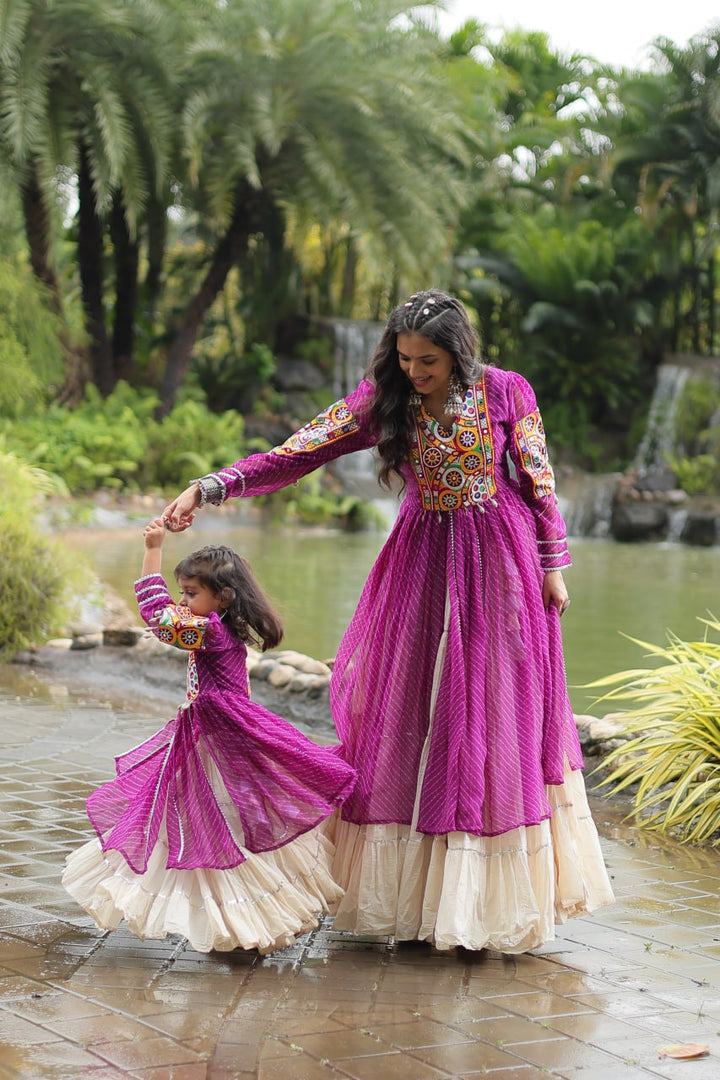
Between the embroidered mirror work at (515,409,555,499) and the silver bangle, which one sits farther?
the embroidered mirror work at (515,409,555,499)

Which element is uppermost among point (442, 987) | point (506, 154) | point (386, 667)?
point (506, 154)

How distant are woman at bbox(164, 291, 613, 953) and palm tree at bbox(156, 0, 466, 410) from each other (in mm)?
14493

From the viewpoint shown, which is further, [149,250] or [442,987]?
[149,250]

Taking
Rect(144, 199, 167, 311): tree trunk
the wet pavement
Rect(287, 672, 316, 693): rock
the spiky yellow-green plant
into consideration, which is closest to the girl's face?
the wet pavement

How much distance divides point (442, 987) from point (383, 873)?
0.37 metres

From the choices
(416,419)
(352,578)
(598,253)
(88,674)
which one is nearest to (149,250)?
(598,253)

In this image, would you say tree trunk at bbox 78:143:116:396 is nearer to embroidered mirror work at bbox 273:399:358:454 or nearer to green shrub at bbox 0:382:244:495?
green shrub at bbox 0:382:244:495

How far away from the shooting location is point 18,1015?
2787 millimetres

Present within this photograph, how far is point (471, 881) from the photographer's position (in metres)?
3.30

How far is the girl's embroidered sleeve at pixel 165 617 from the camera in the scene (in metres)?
3.34

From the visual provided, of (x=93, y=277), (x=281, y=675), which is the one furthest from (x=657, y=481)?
(x=281, y=675)

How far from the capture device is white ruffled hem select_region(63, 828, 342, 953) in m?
3.17

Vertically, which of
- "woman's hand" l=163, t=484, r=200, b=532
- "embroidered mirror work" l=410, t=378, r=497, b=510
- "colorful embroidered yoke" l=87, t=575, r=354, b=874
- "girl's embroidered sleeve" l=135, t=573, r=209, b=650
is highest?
"embroidered mirror work" l=410, t=378, r=497, b=510

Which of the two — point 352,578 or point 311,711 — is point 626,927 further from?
point 352,578
